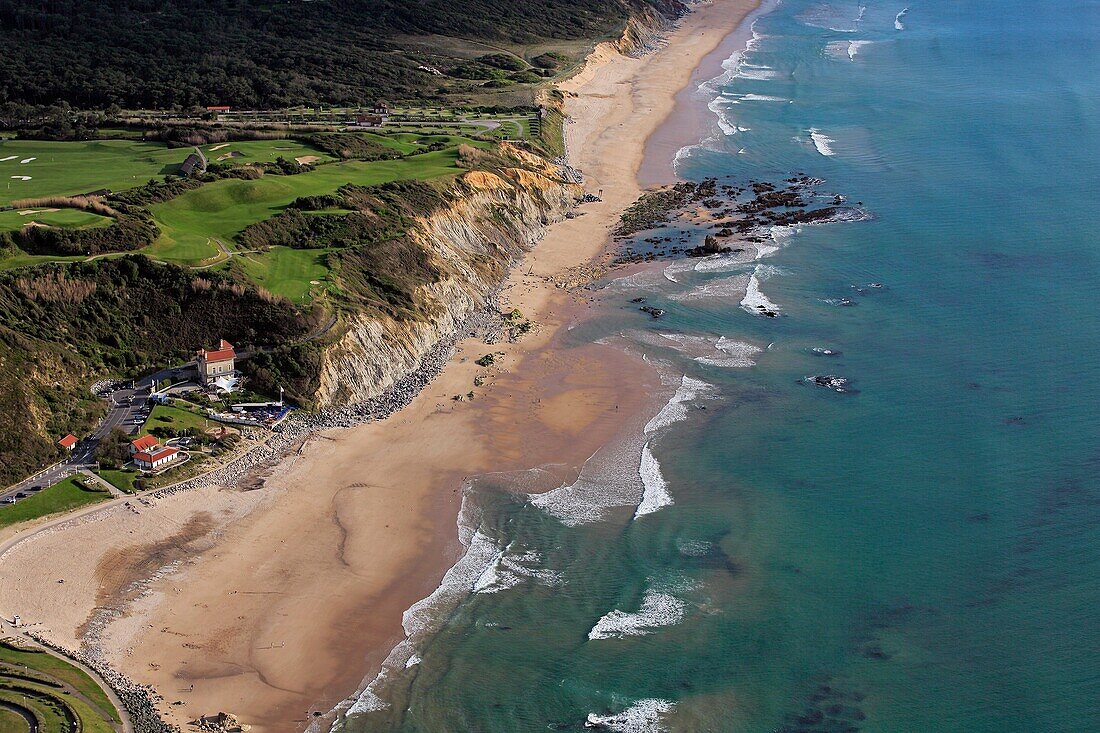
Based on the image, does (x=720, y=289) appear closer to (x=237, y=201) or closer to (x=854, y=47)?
(x=237, y=201)

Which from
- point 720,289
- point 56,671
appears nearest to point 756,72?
point 720,289

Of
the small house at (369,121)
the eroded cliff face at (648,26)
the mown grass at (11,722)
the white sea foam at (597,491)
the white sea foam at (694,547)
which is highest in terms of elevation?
the eroded cliff face at (648,26)

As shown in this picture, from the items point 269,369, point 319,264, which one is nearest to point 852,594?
point 269,369

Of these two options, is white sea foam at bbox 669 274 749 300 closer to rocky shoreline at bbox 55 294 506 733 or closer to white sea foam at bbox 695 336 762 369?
white sea foam at bbox 695 336 762 369

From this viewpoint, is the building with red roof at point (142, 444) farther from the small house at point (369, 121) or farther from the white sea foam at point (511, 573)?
the small house at point (369, 121)

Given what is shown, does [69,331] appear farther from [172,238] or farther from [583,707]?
[583,707]

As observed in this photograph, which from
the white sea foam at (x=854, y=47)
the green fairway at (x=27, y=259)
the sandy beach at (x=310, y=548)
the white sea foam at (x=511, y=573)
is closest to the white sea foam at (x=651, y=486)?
the sandy beach at (x=310, y=548)
